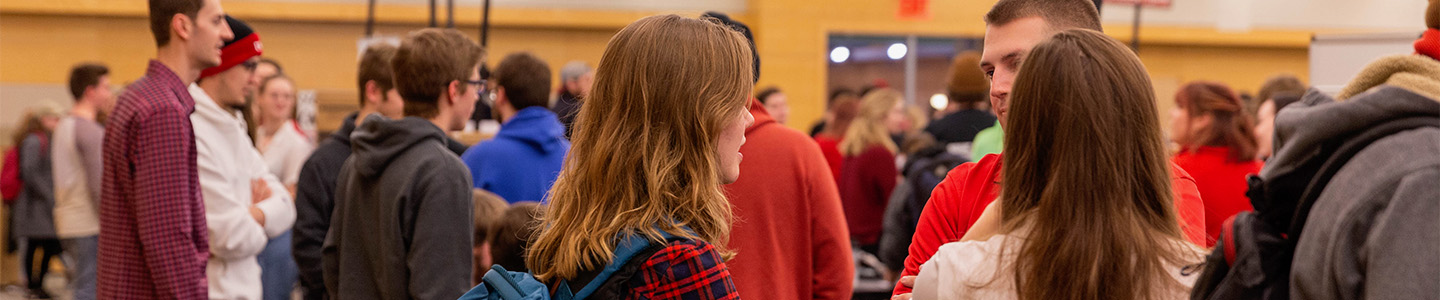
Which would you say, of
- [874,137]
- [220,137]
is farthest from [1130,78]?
[874,137]

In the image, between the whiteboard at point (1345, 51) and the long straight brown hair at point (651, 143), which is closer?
the long straight brown hair at point (651, 143)

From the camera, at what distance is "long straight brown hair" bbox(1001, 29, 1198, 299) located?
1338mm

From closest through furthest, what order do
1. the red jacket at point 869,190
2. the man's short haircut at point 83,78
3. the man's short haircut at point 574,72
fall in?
the man's short haircut at point 574,72, the red jacket at point 869,190, the man's short haircut at point 83,78

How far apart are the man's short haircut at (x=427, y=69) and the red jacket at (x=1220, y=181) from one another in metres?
2.30

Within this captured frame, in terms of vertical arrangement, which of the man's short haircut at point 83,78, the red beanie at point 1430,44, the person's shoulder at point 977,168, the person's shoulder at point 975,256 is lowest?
the man's short haircut at point 83,78

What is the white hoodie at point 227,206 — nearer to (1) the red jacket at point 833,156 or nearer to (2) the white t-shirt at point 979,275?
(2) the white t-shirt at point 979,275

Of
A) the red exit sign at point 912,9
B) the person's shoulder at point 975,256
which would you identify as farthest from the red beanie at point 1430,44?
the red exit sign at point 912,9

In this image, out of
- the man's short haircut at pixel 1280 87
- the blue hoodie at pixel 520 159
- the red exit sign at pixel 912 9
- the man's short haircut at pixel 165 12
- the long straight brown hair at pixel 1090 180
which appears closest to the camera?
the long straight brown hair at pixel 1090 180

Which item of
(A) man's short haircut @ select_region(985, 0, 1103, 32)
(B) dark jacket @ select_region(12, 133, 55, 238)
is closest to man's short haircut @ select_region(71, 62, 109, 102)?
(B) dark jacket @ select_region(12, 133, 55, 238)

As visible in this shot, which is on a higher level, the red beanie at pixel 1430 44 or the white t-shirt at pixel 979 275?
the red beanie at pixel 1430 44

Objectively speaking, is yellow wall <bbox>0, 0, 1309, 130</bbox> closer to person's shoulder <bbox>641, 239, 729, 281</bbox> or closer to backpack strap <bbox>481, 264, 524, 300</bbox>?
backpack strap <bbox>481, 264, 524, 300</bbox>

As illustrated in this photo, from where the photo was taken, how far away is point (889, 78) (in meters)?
12.7

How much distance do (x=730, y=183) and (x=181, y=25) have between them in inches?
58.1

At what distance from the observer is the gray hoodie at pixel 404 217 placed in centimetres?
246
